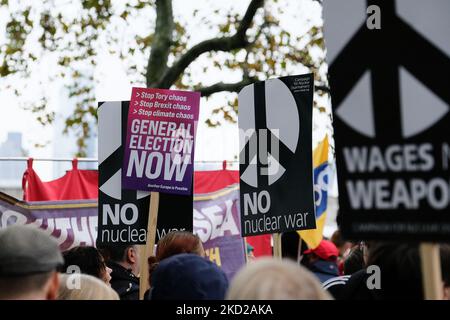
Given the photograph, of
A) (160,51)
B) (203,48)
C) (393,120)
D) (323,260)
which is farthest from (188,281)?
(160,51)

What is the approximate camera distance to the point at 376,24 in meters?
2.68

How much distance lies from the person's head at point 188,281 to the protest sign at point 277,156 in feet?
6.24

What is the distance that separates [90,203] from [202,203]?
125 cm

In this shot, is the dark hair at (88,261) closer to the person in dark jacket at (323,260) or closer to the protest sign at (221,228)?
the person in dark jacket at (323,260)

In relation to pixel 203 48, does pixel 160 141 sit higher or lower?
lower

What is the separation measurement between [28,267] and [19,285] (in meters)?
0.07

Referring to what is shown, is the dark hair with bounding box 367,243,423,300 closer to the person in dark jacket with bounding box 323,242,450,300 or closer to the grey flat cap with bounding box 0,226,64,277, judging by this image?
the person in dark jacket with bounding box 323,242,450,300

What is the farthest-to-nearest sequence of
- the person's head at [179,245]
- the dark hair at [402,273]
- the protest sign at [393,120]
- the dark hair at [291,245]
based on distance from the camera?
the dark hair at [291,245] < the person's head at [179,245] < the dark hair at [402,273] < the protest sign at [393,120]

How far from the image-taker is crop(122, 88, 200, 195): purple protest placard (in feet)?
19.2

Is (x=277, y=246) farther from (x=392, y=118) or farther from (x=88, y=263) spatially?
(x=392, y=118)

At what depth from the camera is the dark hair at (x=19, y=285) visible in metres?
2.80

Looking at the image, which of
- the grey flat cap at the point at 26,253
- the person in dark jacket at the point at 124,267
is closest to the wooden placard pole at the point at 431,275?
the grey flat cap at the point at 26,253

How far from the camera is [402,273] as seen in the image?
284 centimetres
